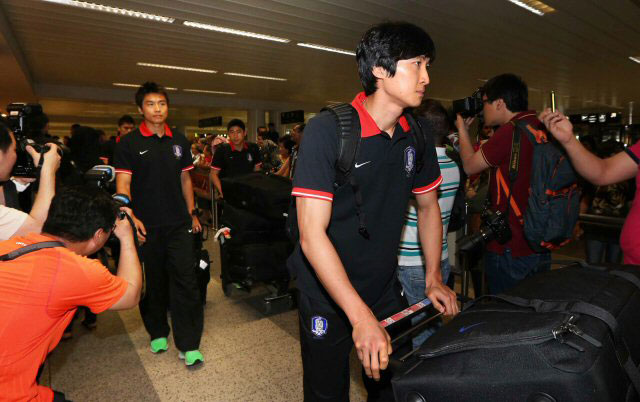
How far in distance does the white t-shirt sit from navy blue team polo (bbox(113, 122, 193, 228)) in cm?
110

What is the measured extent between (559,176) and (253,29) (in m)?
6.73

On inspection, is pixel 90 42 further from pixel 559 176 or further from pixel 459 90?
pixel 459 90

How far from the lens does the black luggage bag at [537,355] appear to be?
773 mm

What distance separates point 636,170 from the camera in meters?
1.71

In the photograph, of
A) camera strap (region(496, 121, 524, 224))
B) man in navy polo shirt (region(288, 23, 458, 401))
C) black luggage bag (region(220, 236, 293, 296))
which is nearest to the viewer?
man in navy polo shirt (region(288, 23, 458, 401))

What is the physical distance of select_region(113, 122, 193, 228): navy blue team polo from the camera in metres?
2.85

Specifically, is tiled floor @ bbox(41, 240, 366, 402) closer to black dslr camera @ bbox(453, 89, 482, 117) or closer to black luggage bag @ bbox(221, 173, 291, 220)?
black luggage bag @ bbox(221, 173, 291, 220)

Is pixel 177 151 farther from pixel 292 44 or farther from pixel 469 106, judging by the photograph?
pixel 292 44

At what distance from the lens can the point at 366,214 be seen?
4.31 ft

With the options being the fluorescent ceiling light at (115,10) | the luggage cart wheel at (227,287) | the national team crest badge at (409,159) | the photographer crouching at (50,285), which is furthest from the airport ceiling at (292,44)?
the national team crest badge at (409,159)

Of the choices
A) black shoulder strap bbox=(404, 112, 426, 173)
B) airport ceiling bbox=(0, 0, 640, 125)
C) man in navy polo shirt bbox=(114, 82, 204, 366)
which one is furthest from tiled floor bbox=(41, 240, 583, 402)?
airport ceiling bbox=(0, 0, 640, 125)

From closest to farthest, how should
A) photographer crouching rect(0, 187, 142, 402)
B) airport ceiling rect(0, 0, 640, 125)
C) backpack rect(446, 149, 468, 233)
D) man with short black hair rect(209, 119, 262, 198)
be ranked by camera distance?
1. photographer crouching rect(0, 187, 142, 402)
2. backpack rect(446, 149, 468, 233)
3. man with short black hair rect(209, 119, 262, 198)
4. airport ceiling rect(0, 0, 640, 125)

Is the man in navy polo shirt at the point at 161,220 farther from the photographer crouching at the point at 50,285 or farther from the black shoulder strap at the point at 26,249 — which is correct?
the black shoulder strap at the point at 26,249

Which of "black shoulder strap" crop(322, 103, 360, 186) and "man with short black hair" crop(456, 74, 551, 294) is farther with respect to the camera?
"man with short black hair" crop(456, 74, 551, 294)
